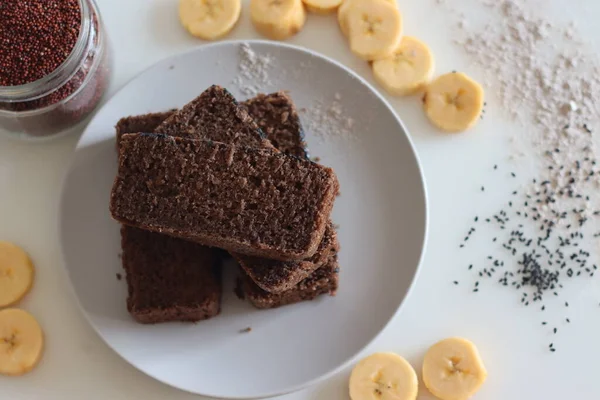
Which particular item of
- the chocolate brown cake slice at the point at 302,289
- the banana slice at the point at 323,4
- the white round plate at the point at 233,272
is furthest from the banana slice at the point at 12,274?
the banana slice at the point at 323,4

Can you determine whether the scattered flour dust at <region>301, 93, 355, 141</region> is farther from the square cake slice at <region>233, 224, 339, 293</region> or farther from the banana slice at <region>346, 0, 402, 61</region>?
the square cake slice at <region>233, 224, 339, 293</region>

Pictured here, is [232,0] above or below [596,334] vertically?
above


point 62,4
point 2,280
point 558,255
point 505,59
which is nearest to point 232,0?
point 62,4

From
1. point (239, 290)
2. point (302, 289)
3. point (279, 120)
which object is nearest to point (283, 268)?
point (302, 289)

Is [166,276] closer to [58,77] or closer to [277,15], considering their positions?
[58,77]

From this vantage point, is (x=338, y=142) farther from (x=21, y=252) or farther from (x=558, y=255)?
(x=21, y=252)

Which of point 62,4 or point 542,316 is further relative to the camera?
point 542,316

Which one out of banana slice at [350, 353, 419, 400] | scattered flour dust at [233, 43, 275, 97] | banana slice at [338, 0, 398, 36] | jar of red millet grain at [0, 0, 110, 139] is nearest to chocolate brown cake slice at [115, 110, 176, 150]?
jar of red millet grain at [0, 0, 110, 139]
